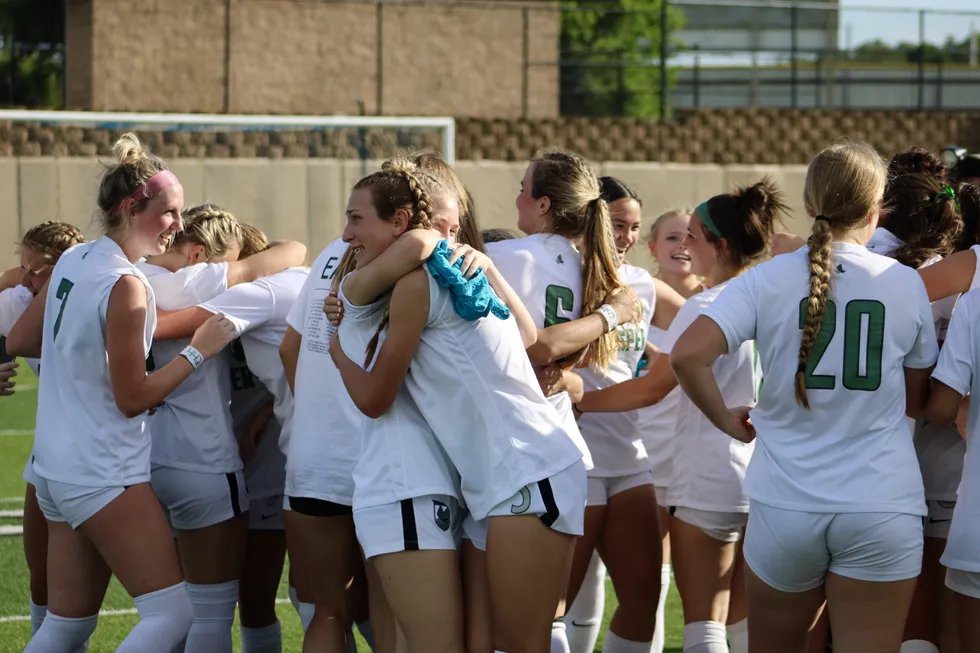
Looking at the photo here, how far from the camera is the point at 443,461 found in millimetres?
3268

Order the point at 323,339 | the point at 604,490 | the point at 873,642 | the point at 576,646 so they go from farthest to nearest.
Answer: the point at 576,646 → the point at 604,490 → the point at 323,339 → the point at 873,642

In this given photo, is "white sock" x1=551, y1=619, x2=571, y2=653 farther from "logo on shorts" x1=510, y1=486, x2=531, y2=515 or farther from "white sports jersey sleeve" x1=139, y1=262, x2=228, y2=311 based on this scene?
"white sports jersey sleeve" x1=139, y1=262, x2=228, y2=311

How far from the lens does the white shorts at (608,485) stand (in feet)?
→ 14.0

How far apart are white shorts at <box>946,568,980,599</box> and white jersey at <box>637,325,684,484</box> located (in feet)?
4.97

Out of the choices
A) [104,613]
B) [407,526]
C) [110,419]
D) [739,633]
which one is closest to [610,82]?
[104,613]

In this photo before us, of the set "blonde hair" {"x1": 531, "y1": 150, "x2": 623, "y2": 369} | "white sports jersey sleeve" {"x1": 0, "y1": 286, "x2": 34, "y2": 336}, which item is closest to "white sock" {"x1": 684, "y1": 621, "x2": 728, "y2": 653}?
"blonde hair" {"x1": 531, "y1": 150, "x2": 623, "y2": 369}

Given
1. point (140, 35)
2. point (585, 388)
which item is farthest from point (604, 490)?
point (140, 35)

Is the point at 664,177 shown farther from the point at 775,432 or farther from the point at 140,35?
the point at 775,432

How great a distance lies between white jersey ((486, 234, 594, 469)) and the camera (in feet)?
13.1

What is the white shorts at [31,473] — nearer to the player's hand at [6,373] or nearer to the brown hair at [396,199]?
the player's hand at [6,373]

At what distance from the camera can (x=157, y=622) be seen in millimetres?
3660

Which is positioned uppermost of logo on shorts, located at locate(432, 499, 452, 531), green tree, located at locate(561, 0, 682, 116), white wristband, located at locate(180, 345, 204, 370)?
green tree, located at locate(561, 0, 682, 116)

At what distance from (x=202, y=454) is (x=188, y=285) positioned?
0.53m

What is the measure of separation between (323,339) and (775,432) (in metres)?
1.27
